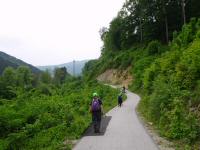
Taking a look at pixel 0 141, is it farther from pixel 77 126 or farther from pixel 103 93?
pixel 103 93

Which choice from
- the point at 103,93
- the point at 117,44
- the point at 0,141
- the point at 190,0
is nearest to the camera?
the point at 0,141

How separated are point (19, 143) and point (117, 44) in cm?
7470

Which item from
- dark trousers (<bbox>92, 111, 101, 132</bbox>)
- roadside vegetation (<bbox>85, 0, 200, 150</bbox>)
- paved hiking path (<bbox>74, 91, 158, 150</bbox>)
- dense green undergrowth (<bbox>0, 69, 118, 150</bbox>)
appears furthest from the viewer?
dark trousers (<bbox>92, 111, 101, 132</bbox>)

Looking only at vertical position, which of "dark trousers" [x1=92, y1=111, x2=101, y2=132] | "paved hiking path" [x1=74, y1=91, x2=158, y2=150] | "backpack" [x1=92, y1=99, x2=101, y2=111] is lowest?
"paved hiking path" [x1=74, y1=91, x2=158, y2=150]

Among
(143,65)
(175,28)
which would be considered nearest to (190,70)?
(143,65)

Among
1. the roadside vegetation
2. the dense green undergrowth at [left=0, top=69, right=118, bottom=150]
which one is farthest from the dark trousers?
the roadside vegetation

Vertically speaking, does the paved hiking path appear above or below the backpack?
below

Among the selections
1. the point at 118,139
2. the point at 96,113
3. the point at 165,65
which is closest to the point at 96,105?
the point at 96,113

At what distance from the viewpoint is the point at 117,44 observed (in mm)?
87812

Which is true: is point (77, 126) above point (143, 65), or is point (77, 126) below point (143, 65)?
below

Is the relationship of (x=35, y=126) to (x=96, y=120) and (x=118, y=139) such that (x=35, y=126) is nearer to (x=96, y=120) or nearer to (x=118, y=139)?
(x=96, y=120)

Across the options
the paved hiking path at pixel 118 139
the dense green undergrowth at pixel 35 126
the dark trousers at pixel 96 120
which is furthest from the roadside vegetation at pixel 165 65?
the dense green undergrowth at pixel 35 126

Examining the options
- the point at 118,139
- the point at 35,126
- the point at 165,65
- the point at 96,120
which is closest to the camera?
the point at 118,139

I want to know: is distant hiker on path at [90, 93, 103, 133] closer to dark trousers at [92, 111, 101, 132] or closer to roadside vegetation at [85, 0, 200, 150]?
dark trousers at [92, 111, 101, 132]
